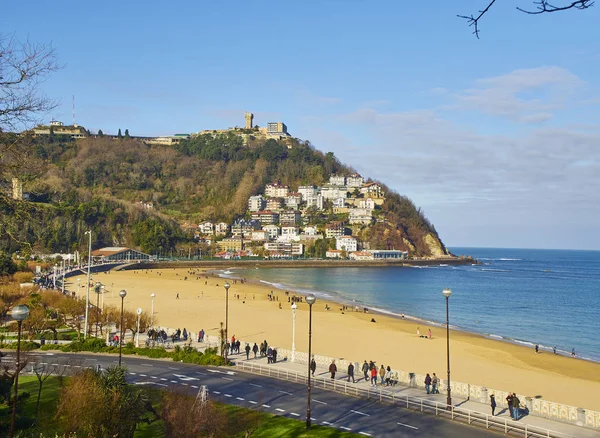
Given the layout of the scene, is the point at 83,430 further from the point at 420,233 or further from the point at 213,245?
the point at 420,233

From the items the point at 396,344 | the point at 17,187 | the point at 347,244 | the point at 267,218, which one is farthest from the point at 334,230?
the point at 17,187

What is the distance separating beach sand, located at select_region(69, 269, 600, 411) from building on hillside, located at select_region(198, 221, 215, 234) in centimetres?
12044

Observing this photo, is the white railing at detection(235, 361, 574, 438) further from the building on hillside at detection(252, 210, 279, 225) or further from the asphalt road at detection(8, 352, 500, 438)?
the building on hillside at detection(252, 210, 279, 225)

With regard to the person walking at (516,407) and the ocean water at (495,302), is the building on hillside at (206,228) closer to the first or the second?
the ocean water at (495,302)

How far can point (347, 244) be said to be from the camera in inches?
6649

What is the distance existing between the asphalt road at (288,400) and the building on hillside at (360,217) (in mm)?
161366

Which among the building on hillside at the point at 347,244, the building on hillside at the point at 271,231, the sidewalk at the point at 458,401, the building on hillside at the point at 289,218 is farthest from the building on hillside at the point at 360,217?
the sidewalk at the point at 458,401

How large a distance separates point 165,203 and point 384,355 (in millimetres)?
177396

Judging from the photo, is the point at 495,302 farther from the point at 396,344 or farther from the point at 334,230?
the point at 334,230

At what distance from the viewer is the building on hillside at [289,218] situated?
18988cm

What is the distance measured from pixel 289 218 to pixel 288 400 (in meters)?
171

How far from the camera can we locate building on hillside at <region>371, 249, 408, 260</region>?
539ft

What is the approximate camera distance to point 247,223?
613 ft

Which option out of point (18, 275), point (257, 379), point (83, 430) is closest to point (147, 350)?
point (257, 379)
